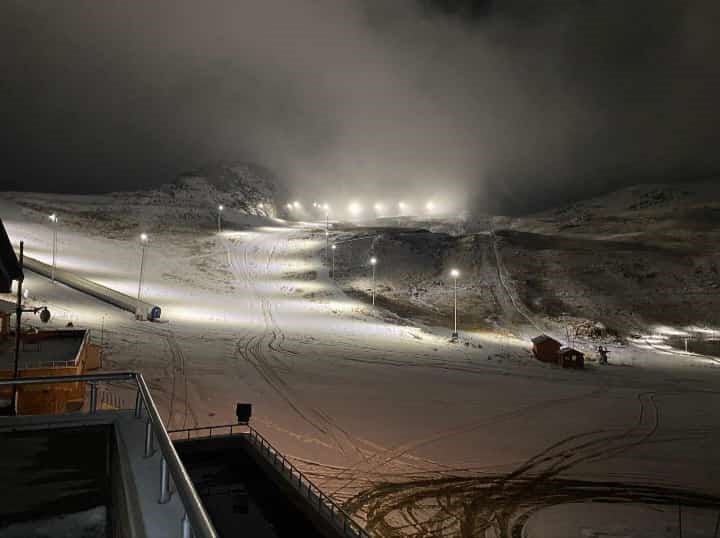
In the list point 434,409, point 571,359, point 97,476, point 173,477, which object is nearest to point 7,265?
point 97,476

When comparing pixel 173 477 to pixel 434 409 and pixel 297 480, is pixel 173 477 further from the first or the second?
pixel 434 409

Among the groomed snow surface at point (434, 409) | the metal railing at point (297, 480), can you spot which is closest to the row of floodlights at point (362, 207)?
the groomed snow surface at point (434, 409)

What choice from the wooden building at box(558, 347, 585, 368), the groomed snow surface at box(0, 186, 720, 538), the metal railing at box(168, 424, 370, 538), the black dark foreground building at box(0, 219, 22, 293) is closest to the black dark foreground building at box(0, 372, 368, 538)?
the black dark foreground building at box(0, 219, 22, 293)

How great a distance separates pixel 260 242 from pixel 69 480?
74074 mm

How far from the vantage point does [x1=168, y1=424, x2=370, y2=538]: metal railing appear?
10.3 m

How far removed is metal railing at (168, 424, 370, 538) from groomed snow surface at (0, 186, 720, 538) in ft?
2.45

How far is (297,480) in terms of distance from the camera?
480 inches

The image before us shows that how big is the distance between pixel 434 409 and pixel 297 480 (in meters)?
9.87

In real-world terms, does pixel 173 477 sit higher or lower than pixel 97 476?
higher

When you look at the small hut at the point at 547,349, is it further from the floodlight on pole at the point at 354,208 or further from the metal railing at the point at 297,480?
the floodlight on pole at the point at 354,208

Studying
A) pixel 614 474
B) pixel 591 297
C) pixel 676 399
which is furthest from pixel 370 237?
pixel 614 474

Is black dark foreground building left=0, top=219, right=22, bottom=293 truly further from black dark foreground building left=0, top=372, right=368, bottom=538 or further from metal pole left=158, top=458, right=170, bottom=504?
metal pole left=158, top=458, right=170, bottom=504

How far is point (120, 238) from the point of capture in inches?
2712

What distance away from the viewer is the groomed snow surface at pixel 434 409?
12.6 metres
